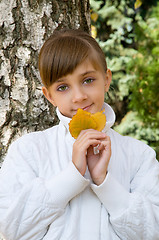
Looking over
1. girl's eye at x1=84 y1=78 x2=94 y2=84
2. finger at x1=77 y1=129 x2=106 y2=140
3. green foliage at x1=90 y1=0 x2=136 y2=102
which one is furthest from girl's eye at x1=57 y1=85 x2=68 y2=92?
green foliage at x1=90 y1=0 x2=136 y2=102

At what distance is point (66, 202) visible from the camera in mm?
1460

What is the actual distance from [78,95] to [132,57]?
452 centimetres

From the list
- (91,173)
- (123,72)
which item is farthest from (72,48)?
(123,72)

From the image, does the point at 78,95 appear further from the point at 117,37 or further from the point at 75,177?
the point at 117,37

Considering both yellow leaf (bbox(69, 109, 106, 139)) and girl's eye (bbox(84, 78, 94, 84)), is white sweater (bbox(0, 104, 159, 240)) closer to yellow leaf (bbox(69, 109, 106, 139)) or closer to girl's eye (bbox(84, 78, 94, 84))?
yellow leaf (bbox(69, 109, 106, 139))

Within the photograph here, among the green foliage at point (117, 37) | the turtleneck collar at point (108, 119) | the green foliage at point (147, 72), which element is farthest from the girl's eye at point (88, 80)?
the green foliage at point (117, 37)

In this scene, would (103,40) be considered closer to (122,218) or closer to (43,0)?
(43,0)

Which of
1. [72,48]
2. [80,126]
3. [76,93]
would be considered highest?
[72,48]

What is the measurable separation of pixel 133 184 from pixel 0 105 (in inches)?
38.4

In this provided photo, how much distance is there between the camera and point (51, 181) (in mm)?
1478

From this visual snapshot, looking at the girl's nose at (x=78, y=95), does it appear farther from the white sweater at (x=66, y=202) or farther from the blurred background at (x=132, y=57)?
the blurred background at (x=132, y=57)

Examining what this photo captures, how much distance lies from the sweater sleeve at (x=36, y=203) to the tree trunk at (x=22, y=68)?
25.6 inches

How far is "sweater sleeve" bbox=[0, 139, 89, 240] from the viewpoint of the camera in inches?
56.9

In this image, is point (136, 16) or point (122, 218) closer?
point (122, 218)
